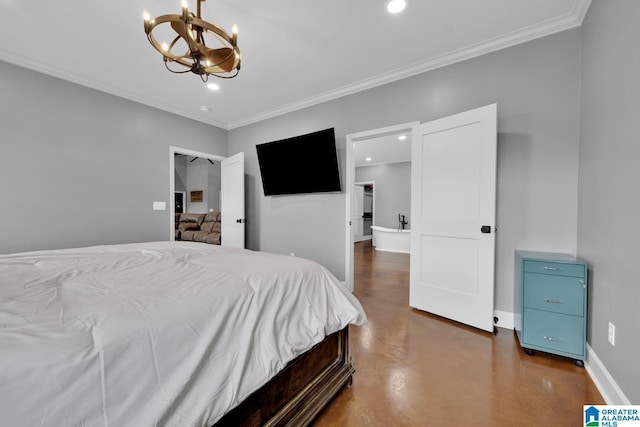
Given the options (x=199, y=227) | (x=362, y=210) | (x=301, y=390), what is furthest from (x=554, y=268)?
(x=362, y=210)

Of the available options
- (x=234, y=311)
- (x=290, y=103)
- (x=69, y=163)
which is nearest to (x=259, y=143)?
(x=290, y=103)

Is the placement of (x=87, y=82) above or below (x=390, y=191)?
above

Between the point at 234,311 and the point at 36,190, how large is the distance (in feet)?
10.9

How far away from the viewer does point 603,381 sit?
1.56 meters

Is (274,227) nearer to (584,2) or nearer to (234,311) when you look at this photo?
(234,311)

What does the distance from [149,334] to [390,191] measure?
7.82 meters

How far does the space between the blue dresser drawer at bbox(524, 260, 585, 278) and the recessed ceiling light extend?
2.24 metres

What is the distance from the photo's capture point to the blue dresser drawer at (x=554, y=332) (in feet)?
6.02

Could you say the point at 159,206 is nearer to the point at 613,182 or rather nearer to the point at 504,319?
the point at 504,319

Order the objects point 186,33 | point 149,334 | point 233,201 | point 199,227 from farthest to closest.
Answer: point 199,227, point 233,201, point 186,33, point 149,334

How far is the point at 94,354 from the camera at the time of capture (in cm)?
63

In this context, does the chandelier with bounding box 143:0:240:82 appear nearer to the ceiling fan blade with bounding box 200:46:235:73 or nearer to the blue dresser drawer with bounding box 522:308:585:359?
the ceiling fan blade with bounding box 200:46:235:73

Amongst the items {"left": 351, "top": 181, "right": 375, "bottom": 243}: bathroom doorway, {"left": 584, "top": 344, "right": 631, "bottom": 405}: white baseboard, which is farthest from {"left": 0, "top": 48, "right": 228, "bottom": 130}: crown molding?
{"left": 351, "top": 181, "right": 375, "bottom": 243}: bathroom doorway

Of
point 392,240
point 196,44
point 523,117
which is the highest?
point 196,44
